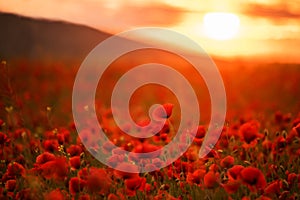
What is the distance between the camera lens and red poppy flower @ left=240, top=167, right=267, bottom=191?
7.73 feet

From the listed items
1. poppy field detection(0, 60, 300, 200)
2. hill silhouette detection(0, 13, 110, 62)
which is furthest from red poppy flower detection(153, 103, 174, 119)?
hill silhouette detection(0, 13, 110, 62)

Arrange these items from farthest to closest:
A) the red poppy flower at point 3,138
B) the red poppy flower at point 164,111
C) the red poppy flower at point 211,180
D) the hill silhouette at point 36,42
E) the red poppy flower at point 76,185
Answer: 1. the hill silhouette at point 36,42
2. the red poppy flower at point 3,138
3. the red poppy flower at point 164,111
4. the red poppy flower at point 76,185
5. the red poppy flower at point 211,180

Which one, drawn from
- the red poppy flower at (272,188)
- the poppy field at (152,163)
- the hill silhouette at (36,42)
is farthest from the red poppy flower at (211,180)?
the hill silhouette at (36,42)

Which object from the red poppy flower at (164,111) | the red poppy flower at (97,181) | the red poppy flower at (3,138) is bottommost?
the red poppy flower at (3,138)

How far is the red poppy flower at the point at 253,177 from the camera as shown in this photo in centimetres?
236

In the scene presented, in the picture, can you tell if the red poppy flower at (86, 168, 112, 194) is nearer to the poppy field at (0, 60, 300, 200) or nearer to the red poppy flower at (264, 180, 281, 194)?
the poppy field at (0, 60, 300, 200)

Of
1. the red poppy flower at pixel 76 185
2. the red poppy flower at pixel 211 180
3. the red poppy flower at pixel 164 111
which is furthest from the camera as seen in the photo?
the red poppy flower at pixel 164 111

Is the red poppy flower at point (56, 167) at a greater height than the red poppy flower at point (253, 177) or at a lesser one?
lesser

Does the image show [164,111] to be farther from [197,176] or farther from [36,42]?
[36,42]

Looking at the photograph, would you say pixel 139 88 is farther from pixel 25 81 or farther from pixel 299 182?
pixel 299 182

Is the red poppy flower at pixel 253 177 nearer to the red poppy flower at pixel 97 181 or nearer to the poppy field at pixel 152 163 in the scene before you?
the poppy field at pixel 152 163

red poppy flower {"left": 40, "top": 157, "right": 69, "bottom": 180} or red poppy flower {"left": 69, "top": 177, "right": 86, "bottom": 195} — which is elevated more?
red poppy flower {"left": 40, "top": 157, "right": 69, "bottom": 180}

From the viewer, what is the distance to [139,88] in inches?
332

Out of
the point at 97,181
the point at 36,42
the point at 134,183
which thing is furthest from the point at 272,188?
the point at 36,42
